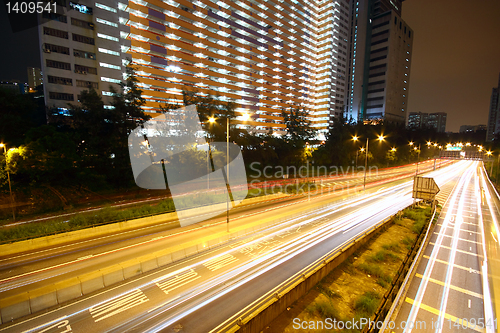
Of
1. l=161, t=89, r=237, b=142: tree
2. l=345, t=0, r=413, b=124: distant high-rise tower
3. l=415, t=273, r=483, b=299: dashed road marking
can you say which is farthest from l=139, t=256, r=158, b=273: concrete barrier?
l=345, t=0, r=413, b=124: distant high-rise tower

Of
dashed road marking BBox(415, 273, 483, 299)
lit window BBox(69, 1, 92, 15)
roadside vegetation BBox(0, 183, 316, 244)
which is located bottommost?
dashed road marking BBox(415, 273, 483, 299)

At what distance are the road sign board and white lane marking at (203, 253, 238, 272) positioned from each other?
21877 millimetres

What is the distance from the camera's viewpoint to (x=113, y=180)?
29172 mm

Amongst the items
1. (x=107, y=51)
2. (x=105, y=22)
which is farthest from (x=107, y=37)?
(x=105, y=22)

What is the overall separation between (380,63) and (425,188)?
343 ft

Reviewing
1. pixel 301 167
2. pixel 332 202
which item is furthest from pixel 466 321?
pixel 301 167

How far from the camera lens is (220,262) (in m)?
11.4

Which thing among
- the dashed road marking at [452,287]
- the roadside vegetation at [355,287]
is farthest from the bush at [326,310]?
the dashed road marking at [452,287]

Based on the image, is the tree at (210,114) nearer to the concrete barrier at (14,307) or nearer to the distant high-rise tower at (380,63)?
the concrete barrier at (14,307)

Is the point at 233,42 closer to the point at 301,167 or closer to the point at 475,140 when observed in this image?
the point at 301,167

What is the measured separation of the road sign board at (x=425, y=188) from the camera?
21.8m

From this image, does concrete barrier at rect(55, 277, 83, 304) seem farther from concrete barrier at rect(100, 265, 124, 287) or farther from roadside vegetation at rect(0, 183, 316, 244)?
roadside vegetation at rect(0, 183, 316, 244)

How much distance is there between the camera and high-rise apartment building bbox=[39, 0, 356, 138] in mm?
45875

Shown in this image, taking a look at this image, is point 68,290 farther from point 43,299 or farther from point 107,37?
point 107,37
